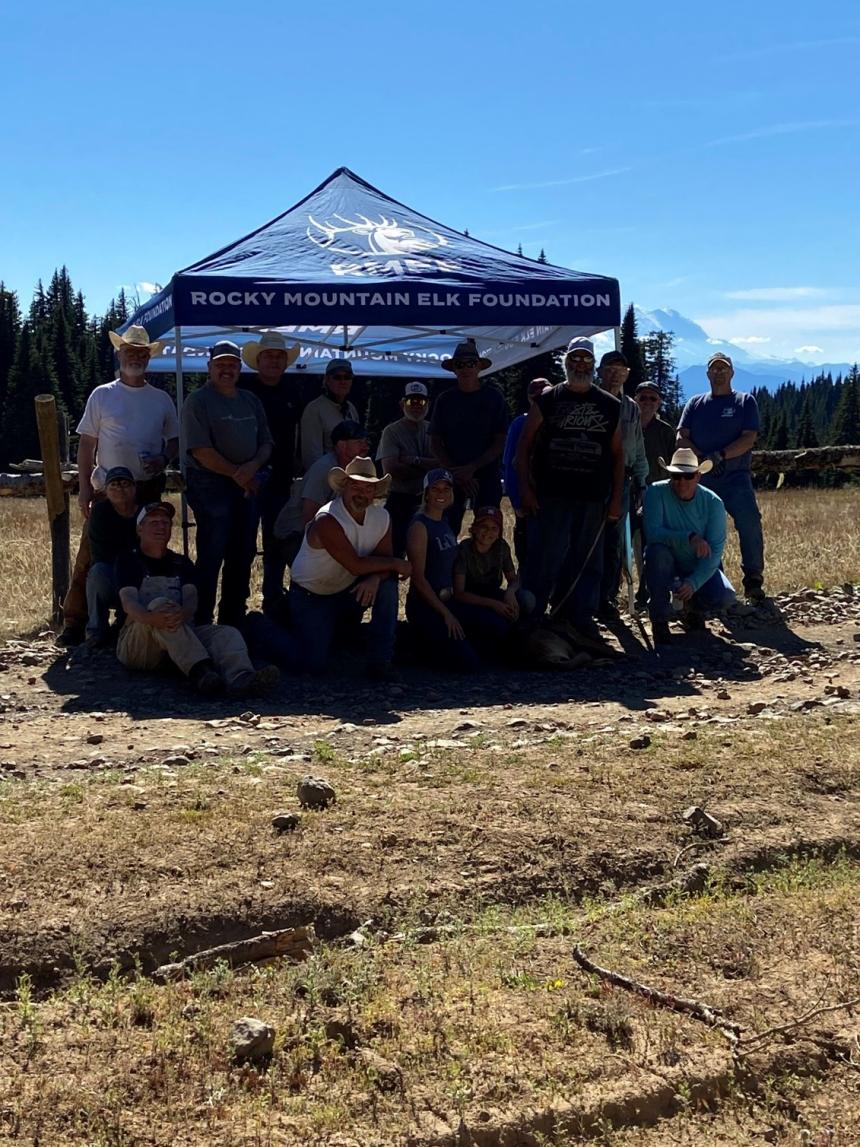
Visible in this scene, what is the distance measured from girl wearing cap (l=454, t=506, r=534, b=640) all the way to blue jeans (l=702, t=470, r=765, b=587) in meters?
2.59

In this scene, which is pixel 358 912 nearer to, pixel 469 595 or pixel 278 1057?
pixel 278 1057

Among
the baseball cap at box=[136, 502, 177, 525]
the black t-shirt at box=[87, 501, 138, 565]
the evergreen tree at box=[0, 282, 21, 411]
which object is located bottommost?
the black t-shirt at box=[87, 501, 138, 565]

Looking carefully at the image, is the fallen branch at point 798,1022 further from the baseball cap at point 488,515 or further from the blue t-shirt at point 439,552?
the baseball cap at point 488,515

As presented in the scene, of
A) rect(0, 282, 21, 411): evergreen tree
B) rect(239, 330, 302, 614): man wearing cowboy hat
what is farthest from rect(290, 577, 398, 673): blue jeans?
rect(0, 282, 21, 411): evergreen tree

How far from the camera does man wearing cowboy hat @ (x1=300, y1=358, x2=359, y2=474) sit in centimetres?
899

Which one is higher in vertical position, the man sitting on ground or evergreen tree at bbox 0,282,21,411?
evergreen tree at bbox 0,282,21,411

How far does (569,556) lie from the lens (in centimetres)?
896

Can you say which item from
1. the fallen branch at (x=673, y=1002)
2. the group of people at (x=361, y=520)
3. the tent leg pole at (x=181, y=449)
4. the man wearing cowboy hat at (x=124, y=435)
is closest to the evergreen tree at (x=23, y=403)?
the tent leg pole at (x=181, y=449)

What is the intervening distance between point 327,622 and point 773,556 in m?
6.45

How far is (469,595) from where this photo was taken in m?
8.48

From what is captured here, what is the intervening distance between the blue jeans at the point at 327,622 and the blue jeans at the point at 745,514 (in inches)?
143

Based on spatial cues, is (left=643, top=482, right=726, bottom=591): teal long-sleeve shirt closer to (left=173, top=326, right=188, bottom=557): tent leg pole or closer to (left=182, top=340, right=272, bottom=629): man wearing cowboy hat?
(left=182, top=340, right=272, bottom=629): man wearing cowboy hat

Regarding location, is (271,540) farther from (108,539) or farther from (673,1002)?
(673,1002)

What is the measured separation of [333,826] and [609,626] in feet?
16.4
